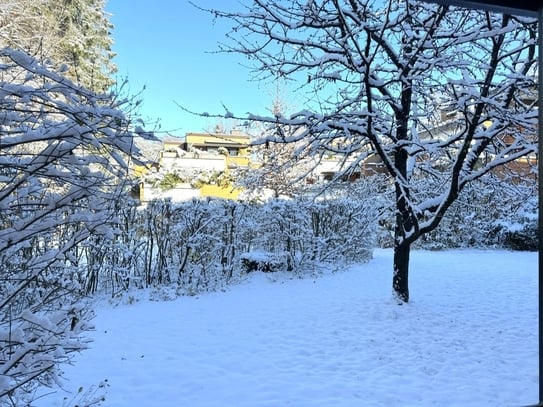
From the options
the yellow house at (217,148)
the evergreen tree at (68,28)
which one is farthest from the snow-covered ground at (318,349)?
the yellow house at (217,148)

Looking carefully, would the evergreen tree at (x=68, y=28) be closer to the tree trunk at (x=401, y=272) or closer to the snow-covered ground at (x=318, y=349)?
the snow-covered ground at (x=318, y=349)

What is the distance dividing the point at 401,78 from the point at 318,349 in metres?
2.46

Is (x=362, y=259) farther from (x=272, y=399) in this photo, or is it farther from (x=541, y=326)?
(x=541, y=326)

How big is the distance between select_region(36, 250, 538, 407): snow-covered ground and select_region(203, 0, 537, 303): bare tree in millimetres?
801

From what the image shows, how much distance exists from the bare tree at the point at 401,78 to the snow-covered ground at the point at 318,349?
801 millimetres

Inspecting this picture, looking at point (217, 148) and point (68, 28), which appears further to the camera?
point (217, 148)

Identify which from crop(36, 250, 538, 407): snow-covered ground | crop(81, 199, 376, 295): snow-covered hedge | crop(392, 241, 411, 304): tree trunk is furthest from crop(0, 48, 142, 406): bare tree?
crop(392, 241, 411, 304): tree trunk

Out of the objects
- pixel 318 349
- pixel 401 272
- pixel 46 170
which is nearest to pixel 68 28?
pixel 46 170

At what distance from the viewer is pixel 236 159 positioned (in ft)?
22.5

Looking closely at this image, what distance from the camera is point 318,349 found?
317cm

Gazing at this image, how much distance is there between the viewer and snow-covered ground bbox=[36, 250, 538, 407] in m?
2.41

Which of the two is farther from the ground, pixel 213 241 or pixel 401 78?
pixel 401 78

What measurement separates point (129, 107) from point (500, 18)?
3.42m

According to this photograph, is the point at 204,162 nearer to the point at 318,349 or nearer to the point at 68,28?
the point at 68,28
